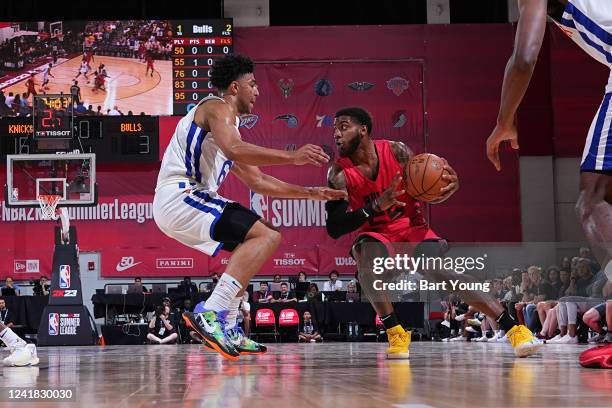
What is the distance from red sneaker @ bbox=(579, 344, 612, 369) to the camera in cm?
285

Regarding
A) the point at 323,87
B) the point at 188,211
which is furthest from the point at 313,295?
the point at 188,211

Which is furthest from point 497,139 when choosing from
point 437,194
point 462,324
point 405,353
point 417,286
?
point 417,286

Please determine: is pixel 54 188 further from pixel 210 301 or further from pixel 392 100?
pixel 210 301

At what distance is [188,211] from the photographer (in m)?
4.12

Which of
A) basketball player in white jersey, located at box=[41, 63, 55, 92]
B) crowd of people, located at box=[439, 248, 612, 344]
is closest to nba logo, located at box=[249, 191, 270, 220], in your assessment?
basketball player in white jersey, located at box=[41, 63, 55, 92]

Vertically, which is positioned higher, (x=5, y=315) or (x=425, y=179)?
(x=425, y=179)

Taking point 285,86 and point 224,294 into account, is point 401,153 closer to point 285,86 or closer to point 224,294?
point 224,294

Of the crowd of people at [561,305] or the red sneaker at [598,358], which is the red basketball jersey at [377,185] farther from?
the crowd of people at [561,305]

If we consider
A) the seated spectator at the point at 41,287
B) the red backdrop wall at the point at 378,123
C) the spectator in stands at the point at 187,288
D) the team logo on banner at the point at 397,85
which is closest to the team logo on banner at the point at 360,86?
the red backdrop wall at the point at 378,123

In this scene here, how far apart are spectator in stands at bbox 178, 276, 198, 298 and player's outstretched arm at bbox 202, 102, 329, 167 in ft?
27.9

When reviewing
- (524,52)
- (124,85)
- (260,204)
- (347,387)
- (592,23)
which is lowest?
(347,387)

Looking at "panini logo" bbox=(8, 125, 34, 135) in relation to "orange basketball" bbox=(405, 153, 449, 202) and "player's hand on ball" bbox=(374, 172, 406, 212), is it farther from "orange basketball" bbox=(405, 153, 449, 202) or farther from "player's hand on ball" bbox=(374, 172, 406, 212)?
"player's hand on ball" bbox=(374, 172, 406, 212)

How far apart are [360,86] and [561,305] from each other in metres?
7.25

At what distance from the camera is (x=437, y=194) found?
4.30m
